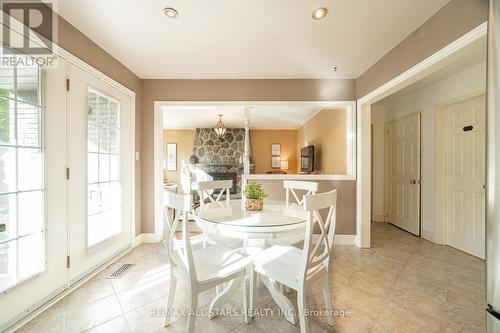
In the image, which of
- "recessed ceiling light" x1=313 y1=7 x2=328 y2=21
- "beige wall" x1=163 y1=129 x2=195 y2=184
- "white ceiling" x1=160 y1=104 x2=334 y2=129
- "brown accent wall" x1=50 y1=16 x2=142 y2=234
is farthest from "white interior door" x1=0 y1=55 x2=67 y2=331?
"beige wall" x1=163 y1=129 x2=195 y2=184

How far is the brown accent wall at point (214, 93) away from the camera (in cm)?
302

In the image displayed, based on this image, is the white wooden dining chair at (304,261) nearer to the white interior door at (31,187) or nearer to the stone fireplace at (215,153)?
the white interior door at (31,187)

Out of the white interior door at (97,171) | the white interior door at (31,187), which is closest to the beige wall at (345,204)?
the white interior door at (97,171)

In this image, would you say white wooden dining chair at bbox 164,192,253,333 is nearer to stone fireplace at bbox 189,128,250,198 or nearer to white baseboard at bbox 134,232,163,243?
white baseboard at bbox 134,232,163,243

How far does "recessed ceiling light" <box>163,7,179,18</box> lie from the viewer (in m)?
1.68

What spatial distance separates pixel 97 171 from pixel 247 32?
211 centimetres

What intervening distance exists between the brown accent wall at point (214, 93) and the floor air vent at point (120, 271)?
0.76m

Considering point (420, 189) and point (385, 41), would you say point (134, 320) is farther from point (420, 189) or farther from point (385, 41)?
point (420, 189)

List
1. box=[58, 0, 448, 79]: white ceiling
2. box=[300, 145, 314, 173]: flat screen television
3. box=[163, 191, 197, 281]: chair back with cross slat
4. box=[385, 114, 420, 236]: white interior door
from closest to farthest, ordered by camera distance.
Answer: box=[163, 191, 197, 281]: chair back with cross slat → box=[58, 0, 448, 79]: white ceiling → box=[385, 114, 420, 236]: white interior door → box=[300, 145, 314, 173]: flat screen television

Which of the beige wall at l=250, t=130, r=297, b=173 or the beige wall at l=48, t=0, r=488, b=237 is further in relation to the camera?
the beige wall at l=250, t=130, r=297, b=173

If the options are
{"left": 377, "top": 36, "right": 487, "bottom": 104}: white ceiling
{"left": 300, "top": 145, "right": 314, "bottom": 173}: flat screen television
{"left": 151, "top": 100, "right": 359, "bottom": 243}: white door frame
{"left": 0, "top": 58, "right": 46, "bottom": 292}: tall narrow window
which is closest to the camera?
{"left": 0, "top": 58, "right": 46, "bottom": 292}: tall narrow window

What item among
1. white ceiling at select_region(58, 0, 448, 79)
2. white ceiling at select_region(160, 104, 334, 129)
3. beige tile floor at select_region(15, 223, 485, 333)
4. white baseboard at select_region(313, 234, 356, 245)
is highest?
white ceiling at select_region(160, 104, 334, 129)

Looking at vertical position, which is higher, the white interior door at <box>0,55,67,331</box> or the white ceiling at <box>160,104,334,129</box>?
the white ceiling at <box>160,104,334,129</box>

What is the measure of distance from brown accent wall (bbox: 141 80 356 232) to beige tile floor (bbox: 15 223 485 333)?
41.6 inches
